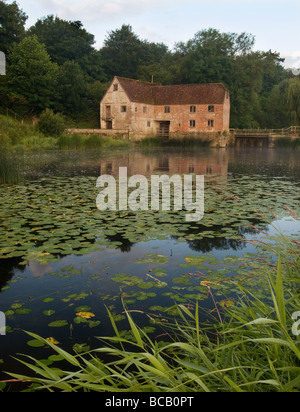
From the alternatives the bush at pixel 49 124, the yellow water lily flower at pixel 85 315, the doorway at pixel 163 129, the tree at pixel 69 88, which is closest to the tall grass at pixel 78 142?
the bush at pixel 49 124

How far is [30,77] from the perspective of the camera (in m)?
37.9

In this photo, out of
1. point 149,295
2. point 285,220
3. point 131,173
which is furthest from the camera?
point 131,173

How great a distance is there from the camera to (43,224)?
682 centimetres

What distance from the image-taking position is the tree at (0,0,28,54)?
139 ft

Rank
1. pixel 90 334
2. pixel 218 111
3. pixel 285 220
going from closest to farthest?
pixel 90 334 < pixel 285 220 < pixel 218 111

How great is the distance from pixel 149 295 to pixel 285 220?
4422 millimetres

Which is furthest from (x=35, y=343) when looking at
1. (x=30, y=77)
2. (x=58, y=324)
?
(x=30, y=77)

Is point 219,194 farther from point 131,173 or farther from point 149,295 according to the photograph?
point 149,295

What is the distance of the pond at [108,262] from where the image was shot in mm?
3535

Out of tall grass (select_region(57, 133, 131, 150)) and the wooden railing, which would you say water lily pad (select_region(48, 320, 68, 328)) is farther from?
the wooden railing

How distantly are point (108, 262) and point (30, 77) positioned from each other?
122ft

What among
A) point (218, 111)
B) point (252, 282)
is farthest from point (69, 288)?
point (218, 111)
